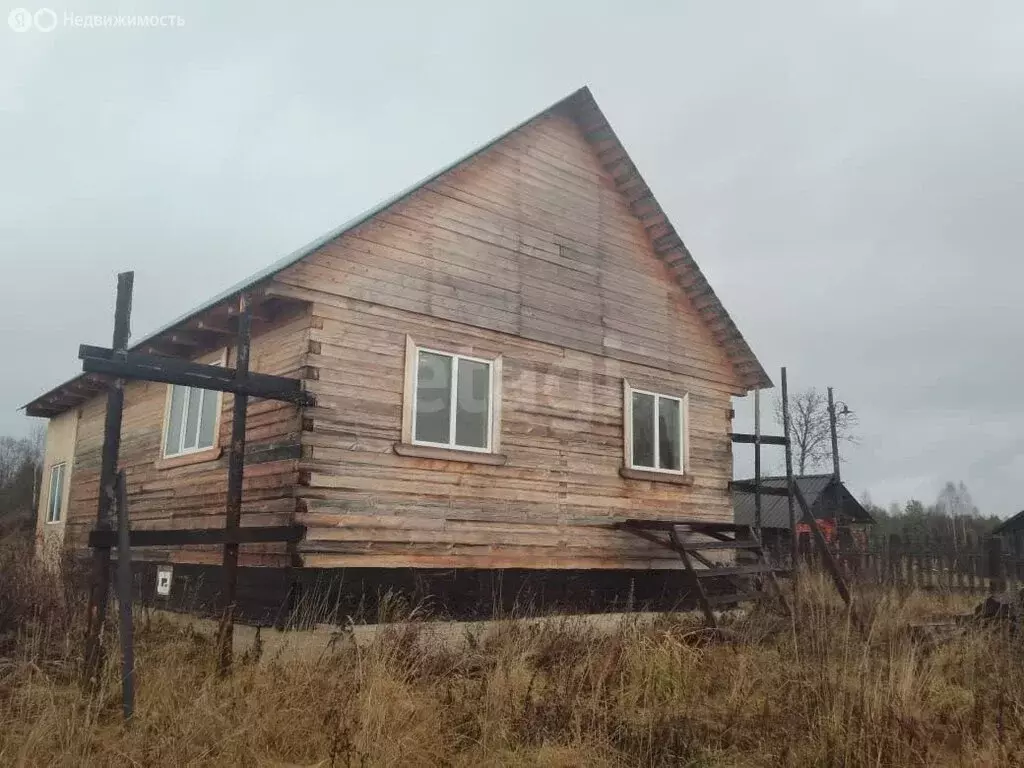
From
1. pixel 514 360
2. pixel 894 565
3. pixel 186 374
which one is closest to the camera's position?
pixel 186 374

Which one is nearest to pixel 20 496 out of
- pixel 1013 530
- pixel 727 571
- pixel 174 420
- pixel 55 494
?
pixel 55 494

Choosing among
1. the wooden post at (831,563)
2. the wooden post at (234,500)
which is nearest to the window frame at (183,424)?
the wooden post at (234,500)

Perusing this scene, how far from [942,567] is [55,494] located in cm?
1959

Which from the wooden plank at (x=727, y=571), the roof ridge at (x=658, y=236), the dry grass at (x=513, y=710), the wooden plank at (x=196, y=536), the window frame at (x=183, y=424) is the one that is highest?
the roof ridge at (x=658, y=236)

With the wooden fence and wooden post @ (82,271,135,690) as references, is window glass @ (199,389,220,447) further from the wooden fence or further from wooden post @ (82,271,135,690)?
the wooden fence

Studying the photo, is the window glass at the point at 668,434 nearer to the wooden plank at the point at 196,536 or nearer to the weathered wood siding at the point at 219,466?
the weathered wood siding at the point at 219,466

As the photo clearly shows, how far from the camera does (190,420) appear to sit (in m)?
12.6

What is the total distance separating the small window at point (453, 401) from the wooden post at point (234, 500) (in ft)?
8.06

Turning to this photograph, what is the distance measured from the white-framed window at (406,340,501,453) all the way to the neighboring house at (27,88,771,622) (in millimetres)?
29

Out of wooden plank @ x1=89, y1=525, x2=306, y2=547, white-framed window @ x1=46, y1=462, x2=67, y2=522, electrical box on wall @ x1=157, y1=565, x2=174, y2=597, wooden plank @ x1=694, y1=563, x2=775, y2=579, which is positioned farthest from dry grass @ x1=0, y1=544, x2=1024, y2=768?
white-framed window @ x1=46, y1=462, x2=67, y2=522

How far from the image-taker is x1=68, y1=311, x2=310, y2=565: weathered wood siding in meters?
9.86

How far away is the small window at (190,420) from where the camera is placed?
12023mm

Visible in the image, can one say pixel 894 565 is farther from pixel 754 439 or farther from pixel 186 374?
pixel 186 374

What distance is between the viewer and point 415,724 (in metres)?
6.30
